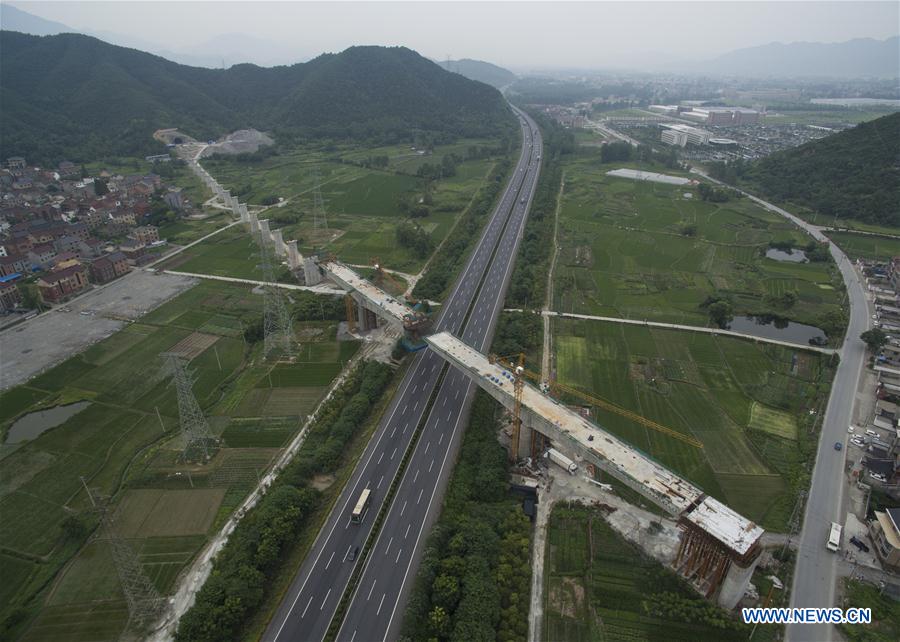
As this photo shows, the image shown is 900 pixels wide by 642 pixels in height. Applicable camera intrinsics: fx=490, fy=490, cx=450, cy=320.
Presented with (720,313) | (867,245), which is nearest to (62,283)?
(720,313)

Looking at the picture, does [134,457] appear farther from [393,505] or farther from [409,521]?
[409,521]

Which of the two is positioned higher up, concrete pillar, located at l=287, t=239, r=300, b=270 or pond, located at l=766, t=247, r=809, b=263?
concrete pillar, located at l=287, t=239, r=300, b=270

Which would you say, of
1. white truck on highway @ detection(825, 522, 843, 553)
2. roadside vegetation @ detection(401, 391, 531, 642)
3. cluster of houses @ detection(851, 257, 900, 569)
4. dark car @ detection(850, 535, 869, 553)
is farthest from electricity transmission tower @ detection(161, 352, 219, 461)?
cluster of houses @ detection(851, 257, 900, 569)

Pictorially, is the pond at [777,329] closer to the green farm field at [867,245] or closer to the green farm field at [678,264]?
the green farm field at [678,264]

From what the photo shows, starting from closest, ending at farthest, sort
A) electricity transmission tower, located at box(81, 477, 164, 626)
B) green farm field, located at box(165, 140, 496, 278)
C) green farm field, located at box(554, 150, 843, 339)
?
electricity transmission tower, located at box(81, 477, 164, 626) → green farm field, located at box(554, 150, 843, 339) → green farm field, located at box(165, 140, 496, 278)

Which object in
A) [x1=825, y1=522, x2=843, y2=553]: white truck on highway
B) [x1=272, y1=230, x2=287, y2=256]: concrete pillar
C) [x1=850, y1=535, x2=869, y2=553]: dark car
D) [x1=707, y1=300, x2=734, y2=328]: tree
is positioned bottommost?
[x1=850, y1=535, x2=869, y2=553]: dark car

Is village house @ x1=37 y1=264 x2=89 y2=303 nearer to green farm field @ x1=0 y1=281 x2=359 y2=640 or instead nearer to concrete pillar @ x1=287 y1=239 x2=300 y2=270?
green farm field @ x1=0 y1=281 x2=359 y2=640
